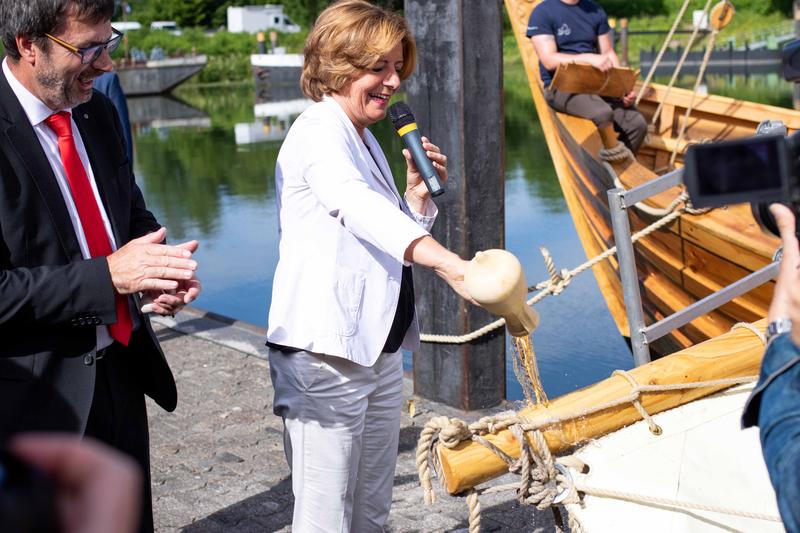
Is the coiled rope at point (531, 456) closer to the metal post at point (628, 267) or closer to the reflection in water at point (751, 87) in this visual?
the metal post at point (628, 267)

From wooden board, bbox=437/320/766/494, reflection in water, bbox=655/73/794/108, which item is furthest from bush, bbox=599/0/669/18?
wooden board, bbox=437/320/766/494

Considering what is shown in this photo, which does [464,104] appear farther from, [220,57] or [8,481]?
[220,57]

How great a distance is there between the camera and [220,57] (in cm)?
4441

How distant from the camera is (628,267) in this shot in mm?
3721

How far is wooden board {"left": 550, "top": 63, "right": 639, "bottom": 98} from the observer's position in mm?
5457

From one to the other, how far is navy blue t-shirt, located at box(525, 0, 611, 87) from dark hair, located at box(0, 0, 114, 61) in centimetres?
422

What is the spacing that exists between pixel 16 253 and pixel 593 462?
135 cm

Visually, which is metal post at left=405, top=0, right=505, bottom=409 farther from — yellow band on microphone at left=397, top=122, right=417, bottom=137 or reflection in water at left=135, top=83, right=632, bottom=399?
yellow band on microphone at left=397, top=122, right=417, bottom=137

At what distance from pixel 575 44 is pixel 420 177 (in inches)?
145

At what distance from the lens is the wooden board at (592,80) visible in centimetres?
546

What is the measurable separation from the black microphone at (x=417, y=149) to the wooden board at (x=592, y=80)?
2883 millimetres

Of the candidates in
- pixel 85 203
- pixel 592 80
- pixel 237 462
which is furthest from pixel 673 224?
pixel 85 203

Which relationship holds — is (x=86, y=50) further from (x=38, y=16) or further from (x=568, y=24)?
(x=568, y=24)

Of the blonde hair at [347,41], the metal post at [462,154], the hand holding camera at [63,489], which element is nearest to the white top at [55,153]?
the blonde hair at [347,41]
